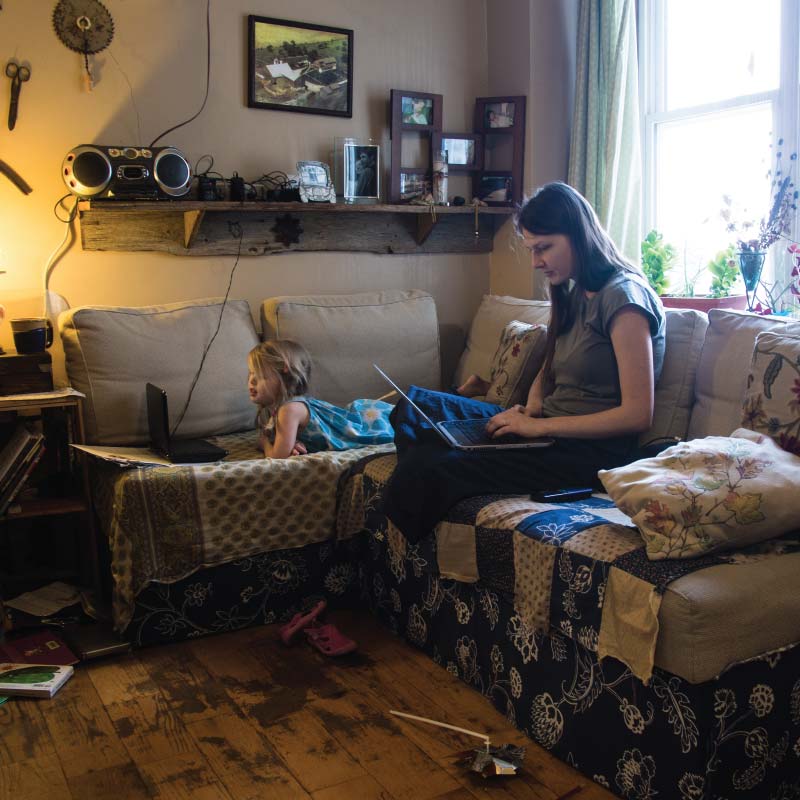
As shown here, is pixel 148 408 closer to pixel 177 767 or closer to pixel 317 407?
pixel 317 407

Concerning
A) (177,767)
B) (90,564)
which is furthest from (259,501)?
(177,767)

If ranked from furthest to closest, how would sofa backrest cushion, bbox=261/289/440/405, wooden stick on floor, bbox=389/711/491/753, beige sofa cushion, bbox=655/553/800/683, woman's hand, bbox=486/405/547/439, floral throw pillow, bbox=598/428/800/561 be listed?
sofa backrest cushion, bbox=261/289/440/405, woman's hand, bbox=486/405/547/439, wooden stick on floor, bbox=389/711/491/753, floral throw pillow, bbox=598/428/800/561, beige sofa cushion, bbox=655/553/800/683

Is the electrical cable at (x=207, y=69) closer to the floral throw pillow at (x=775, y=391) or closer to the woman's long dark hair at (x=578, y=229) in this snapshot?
the woman's long dark hair at (x=578, y=229)

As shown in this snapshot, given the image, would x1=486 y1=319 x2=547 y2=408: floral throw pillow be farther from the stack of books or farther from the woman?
the stack of books

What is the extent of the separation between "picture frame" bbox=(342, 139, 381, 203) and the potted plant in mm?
1045

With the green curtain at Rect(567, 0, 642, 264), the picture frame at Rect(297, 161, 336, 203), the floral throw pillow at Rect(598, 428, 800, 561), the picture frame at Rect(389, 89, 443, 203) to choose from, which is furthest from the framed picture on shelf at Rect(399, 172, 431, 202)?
the floral throw pillow at Rect(598, 428, 800, 561)

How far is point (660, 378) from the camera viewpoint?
2.49 metres

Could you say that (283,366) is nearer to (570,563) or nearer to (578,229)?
(578,229)

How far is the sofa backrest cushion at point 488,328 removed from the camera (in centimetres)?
335

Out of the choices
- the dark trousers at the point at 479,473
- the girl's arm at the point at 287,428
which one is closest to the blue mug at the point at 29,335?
the girl's arm at the point at 287,428

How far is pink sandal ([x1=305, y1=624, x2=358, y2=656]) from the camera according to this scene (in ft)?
8.05

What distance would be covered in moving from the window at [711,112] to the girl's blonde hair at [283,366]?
57.6 inches

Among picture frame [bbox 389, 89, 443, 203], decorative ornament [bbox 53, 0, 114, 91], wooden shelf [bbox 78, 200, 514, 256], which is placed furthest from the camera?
picture frame [bbox 389, 89, 443, 203]

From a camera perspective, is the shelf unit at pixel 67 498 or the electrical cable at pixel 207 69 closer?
the shelf unit at pixel 67 498
